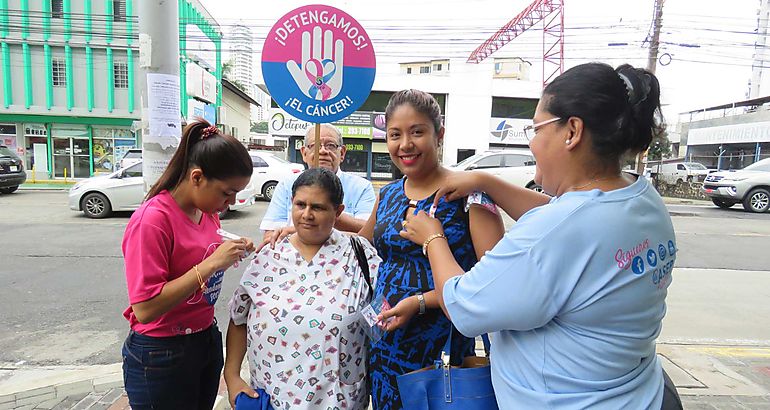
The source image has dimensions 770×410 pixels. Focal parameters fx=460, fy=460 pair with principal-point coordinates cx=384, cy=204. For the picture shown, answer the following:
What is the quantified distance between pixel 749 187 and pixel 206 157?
1611 cm

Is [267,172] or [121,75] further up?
[121,75]

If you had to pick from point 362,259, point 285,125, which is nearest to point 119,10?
point 285,125

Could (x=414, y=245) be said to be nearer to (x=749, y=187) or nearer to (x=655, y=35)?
(x=749, y=187)

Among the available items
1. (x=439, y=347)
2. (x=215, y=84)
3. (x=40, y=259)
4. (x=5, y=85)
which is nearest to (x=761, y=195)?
(x=439, y=347)

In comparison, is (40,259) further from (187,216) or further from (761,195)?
(761,195)

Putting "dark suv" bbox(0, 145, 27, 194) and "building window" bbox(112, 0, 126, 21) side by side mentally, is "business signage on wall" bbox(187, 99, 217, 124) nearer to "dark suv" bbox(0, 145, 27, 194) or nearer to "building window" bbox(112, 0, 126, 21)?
"building window" bbox(112, 0, 126, 21)

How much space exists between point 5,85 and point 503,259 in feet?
82.9

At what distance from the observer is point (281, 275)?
5.74 feet

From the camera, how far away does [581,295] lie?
111cm

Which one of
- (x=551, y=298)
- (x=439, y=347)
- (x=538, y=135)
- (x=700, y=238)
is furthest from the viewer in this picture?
(x=700, y=238)

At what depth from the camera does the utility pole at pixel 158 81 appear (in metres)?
3.11

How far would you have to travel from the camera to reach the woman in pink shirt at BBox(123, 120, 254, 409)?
160cm

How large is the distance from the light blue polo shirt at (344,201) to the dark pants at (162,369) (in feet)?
3.11

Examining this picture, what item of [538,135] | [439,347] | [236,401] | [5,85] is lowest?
[236,401]
